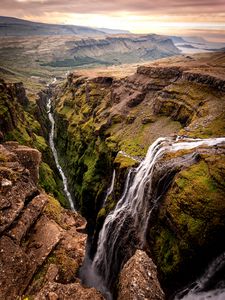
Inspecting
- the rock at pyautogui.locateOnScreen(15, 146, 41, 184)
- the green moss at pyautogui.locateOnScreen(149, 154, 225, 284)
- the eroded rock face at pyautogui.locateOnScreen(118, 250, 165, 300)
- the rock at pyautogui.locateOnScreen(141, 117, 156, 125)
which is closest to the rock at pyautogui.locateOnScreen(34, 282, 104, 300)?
the eroded rock face at pyautogui.locateOnScreen(118, 250, 165, 300)

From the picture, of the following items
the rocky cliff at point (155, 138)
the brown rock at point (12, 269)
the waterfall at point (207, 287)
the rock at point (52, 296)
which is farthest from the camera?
the rocky cliff at point (155, 138)

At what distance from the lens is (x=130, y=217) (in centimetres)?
4559

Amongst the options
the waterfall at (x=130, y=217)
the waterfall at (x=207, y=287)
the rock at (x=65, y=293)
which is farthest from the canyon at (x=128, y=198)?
the waterfall at (x=207, y=287)

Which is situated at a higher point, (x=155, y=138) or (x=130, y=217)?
(x=155, y=138)

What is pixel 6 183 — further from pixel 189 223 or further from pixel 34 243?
pixel 189 223

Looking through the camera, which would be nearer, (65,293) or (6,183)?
(65,293)

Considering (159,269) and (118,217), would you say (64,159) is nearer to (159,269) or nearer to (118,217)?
(118,217)

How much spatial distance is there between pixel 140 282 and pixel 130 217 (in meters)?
25.7

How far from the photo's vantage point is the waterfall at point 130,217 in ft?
141

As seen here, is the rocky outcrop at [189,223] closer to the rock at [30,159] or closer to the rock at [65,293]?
the rock at [65,293]

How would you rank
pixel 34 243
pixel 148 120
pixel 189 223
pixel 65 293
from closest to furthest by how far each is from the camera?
1. pixel 65 293
2. pixel 34 243
3. pixel 189 223
4. pixel 148 120

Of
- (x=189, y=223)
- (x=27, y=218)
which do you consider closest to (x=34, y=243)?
(x=27, y=218)

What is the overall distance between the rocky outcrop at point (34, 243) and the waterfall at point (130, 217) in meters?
12.7

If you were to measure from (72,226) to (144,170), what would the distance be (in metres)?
20.1
